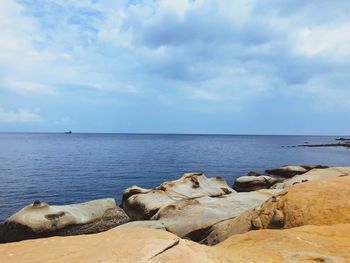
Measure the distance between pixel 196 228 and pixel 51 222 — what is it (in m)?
9.69

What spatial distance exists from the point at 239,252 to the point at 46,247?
4076 mm

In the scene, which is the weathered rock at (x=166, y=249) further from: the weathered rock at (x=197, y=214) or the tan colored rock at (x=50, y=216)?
the tan colored rock at (x=50, y=216)

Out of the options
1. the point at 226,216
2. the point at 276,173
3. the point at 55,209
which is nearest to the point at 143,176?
the point at 276,173

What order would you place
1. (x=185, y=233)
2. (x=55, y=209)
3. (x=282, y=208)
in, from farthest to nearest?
(x=55, y=209)
(x=185, y=233)
(x=282, y=208)

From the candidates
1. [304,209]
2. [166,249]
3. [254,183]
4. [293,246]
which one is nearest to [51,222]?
[304,209]

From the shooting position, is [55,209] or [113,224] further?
[113,224]

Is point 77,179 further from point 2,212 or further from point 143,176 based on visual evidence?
point 2,212

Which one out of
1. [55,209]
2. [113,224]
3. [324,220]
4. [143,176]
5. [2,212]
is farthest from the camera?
[143,176]

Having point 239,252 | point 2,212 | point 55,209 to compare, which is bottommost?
point 2,212

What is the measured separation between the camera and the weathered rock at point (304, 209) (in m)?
10.5

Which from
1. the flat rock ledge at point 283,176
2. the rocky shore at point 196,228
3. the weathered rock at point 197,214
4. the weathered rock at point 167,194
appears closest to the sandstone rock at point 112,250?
the rocky shore at point 196,228

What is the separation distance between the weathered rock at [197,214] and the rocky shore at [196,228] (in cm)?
4

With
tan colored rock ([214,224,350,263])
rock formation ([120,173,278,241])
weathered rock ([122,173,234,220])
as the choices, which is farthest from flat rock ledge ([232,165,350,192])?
tan colored rock ([214,224,350,263])

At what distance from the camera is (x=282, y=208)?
11555mm
